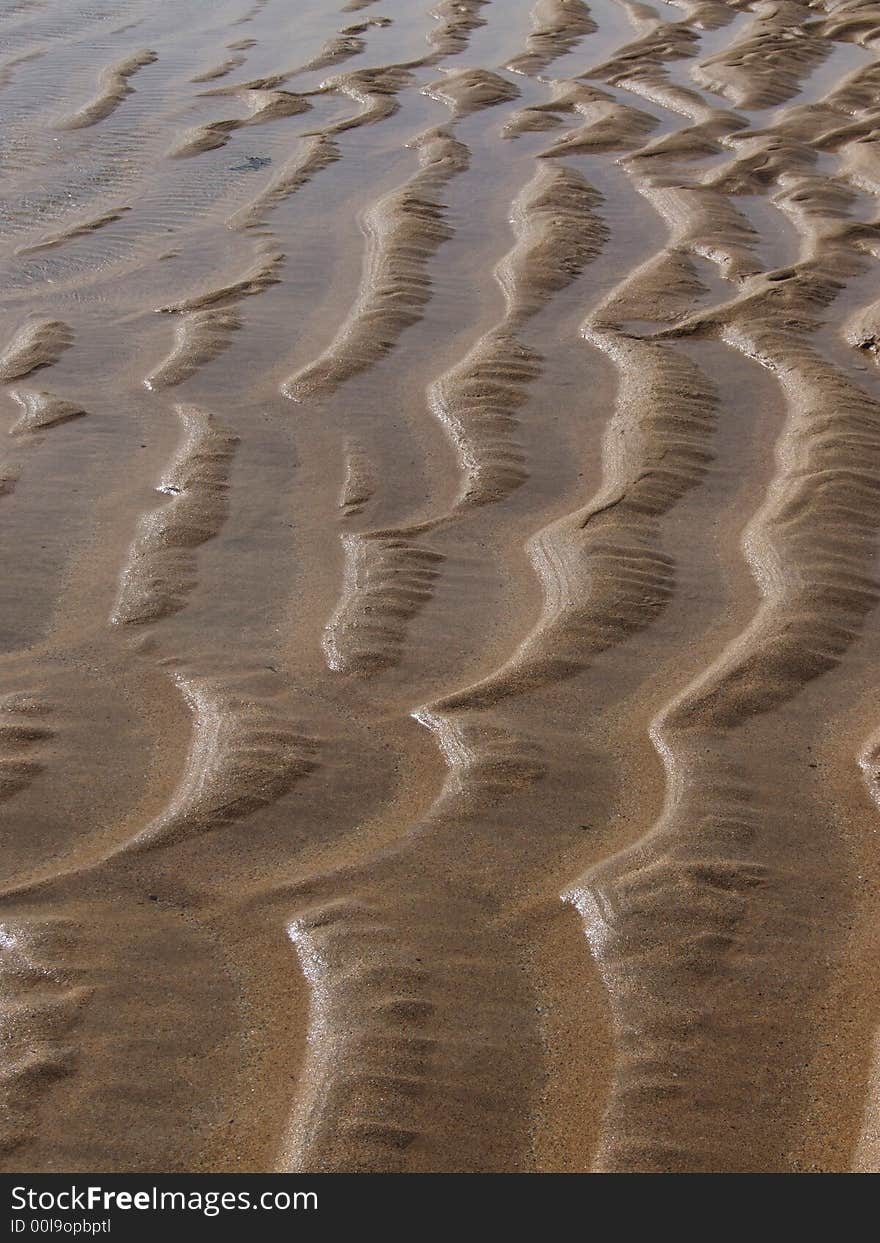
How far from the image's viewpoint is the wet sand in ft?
5.33

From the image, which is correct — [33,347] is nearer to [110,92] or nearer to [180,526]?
[180,526]

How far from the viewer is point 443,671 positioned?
2395mm

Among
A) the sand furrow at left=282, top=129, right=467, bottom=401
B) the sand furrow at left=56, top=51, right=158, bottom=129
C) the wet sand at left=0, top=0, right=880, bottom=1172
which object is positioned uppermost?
the sand furrow at left=56, top=51, right=158, bottom=129

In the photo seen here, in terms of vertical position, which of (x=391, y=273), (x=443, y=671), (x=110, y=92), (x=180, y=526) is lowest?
(x=443, y=671)

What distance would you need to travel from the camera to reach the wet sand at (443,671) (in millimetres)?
1625

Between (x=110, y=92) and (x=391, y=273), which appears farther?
(x=110, y=92)

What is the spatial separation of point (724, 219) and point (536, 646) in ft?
8.93

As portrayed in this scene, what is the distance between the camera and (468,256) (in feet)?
14.4

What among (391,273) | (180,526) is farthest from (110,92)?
(180,526)

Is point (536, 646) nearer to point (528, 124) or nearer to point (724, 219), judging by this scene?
point (724, 219)

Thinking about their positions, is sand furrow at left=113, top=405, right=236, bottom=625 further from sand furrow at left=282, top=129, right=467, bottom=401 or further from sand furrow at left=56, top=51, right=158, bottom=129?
sand furrow at left=56, top=51, right=158, bottom=129

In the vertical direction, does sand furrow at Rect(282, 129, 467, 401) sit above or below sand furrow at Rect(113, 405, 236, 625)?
above

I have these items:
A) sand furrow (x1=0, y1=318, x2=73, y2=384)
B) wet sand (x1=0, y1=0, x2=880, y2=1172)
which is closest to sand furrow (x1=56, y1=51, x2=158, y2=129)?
wet sand (x1=0, y1=0, x2=880, y2=1172)
